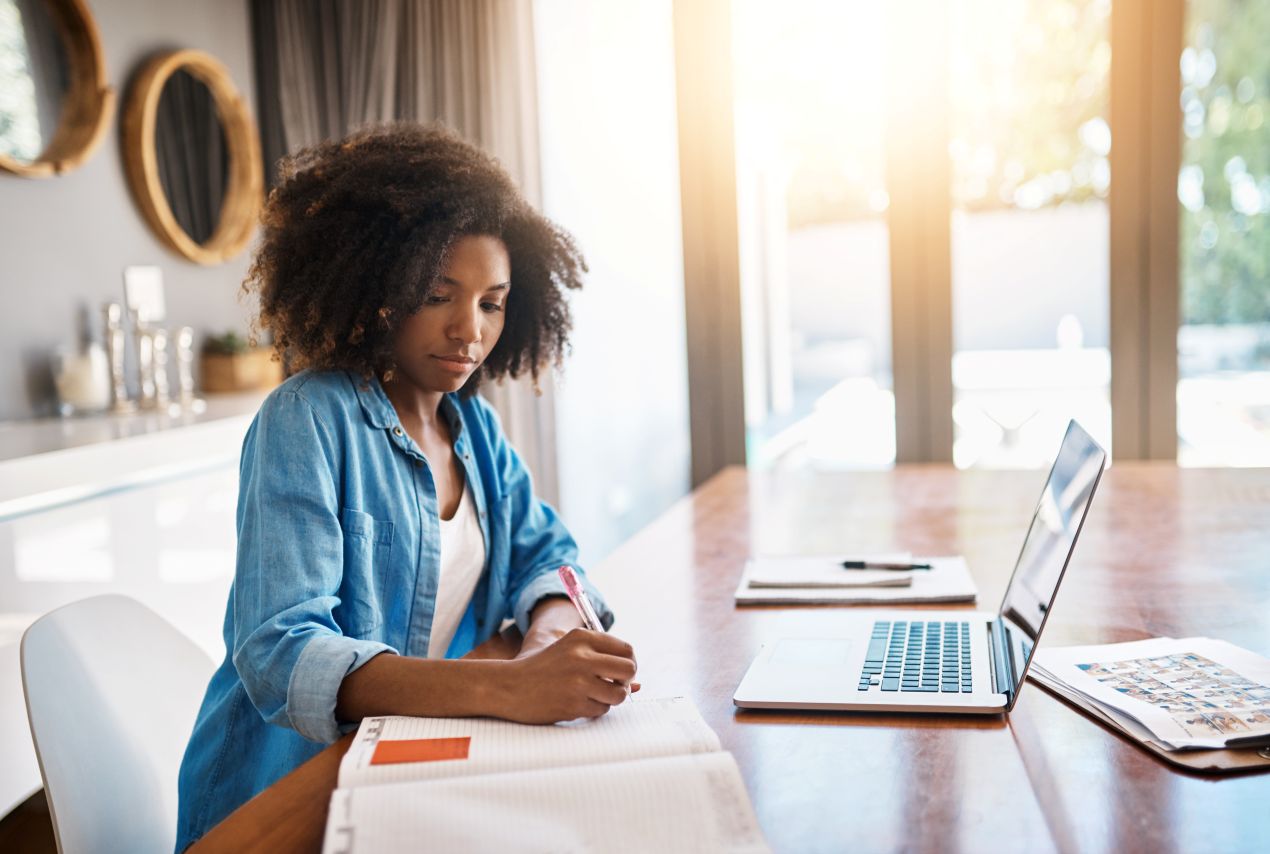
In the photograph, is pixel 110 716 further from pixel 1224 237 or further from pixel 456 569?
pixel 1224 237

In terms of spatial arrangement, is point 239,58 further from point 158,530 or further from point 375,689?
point 375,689

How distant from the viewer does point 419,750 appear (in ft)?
2.91

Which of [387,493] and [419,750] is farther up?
[387,493]

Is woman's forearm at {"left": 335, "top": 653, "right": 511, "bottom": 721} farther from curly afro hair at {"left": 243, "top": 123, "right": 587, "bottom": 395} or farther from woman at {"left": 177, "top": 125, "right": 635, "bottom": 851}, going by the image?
curly afro hair at {"left": 243, "top": 123, "right": 587, "bottom": 395}

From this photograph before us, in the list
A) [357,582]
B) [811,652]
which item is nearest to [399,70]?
[357,582]

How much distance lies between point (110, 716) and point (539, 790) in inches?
23.7

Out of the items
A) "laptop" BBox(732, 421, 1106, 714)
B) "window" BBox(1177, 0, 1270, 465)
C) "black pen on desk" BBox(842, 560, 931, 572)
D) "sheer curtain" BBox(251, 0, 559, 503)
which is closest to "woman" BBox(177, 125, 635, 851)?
"laptop" BBox(732, 421, 1106, 714)

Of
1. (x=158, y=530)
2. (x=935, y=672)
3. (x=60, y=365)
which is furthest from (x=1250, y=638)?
(x=60, y=365)

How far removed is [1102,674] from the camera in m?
1.10

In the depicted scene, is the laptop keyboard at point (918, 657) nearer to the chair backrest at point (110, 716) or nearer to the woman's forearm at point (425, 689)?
the woman's forearm at point (425, 689)

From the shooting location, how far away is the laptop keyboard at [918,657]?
1.08 metres

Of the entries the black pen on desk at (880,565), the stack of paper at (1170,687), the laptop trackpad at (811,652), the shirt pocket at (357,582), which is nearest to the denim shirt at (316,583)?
the shirt pocket at (357,582)

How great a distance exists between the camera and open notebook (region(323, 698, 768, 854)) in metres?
0.77

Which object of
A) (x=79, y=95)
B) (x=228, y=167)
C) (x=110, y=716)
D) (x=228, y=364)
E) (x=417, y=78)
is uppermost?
(x=417, y=78)
